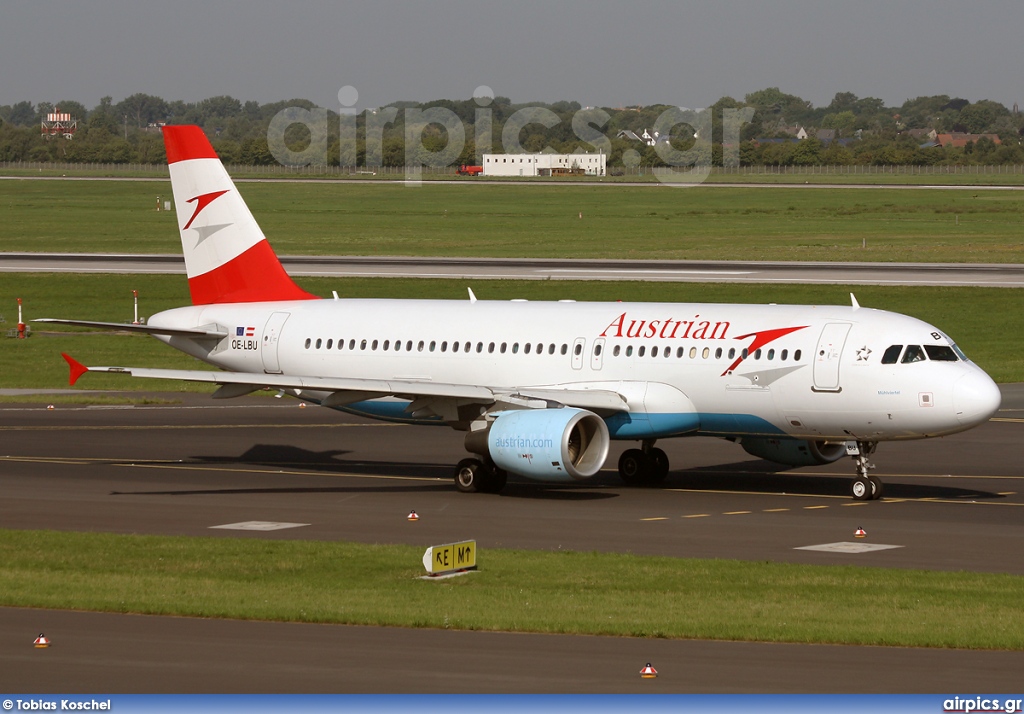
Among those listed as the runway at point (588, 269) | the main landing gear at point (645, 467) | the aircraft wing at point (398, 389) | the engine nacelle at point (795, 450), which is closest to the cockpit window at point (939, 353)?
the engine nacelle at point (795, 450)

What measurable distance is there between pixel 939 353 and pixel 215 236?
801 inches

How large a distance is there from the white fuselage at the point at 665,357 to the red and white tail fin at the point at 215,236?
83cm

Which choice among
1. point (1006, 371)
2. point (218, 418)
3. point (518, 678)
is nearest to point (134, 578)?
point (518, 678)

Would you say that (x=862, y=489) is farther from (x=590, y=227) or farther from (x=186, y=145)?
(x=590, y=227)

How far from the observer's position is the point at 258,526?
31.6 meters

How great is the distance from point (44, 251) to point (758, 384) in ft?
300

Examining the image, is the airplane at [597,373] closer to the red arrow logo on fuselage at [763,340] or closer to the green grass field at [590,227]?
the red arrow logo on fuselage at [763,340]

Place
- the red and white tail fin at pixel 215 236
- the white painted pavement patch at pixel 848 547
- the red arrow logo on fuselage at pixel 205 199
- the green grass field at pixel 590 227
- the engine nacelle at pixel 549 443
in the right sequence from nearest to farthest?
the white painted pavement patch at pixel 848 547 < the engine nacelle at pixel 549 443 < the red and white tail fin at pixel 215 236 < the red arrow logo on fuselage at pixel 205 199 < the green grass field at pixel 590 227

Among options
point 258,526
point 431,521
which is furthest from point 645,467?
point 258,526

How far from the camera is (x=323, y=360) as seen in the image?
41062 mm

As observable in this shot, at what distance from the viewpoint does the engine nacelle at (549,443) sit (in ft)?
113

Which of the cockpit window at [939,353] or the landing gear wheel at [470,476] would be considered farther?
the landing gear wheel at [470,476]

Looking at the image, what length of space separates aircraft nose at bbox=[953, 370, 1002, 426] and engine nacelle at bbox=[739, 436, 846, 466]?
13.4 feet

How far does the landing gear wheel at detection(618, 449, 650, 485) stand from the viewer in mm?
38875
